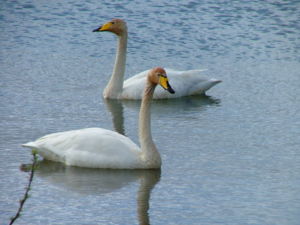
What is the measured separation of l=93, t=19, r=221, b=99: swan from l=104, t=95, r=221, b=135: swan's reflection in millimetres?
89

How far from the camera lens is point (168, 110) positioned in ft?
42.2

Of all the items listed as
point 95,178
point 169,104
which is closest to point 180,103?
point 169,104

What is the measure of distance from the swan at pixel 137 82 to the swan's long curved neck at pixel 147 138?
129 inches

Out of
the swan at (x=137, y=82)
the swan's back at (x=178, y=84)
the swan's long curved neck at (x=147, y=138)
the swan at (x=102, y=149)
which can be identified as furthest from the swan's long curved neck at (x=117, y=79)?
the swan at (x=102, y=149)

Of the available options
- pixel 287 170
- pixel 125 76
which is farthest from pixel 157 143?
pixel 125 76

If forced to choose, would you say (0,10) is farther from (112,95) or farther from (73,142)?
(73,142)

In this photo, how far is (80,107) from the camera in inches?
499

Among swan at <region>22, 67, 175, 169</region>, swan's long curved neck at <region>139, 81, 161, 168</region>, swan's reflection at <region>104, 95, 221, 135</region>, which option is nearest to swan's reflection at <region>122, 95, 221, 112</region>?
swan's reflection at <region>104, 95, 221, 135</region>

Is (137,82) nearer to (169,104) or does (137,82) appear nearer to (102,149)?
(169,104)

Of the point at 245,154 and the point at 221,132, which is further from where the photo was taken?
the point at 221,132

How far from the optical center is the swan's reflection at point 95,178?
29.8 feet

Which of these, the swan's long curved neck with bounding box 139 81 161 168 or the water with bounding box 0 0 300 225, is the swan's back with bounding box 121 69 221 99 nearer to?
the water with bounding box 0 0 300 225

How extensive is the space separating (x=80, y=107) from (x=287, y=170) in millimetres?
3812

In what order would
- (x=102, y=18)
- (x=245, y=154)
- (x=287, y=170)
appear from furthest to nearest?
(x=102, y=18) → (x=245, y=154) → (x=287, y=170)
